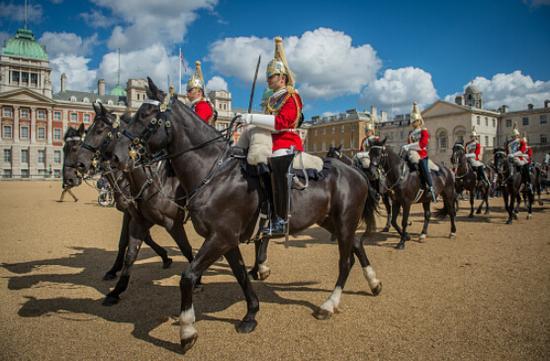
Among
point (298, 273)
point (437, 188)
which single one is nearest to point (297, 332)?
point (298, 273)

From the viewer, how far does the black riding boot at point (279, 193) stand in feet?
13.9

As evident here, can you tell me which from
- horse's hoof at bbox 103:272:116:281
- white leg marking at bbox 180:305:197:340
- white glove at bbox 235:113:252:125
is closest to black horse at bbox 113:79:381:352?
white leg marking at bbox 180:305:197:340

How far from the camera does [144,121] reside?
4.11 meters

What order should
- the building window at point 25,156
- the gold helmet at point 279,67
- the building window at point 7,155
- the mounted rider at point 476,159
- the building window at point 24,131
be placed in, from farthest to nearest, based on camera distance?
the building window at point 24,131 → the building window at point 25,156 → the building window at point 7,155 → the mounted rider at point 476,159 → the gold helmet at point 279,67

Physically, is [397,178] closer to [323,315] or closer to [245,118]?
[323,315]

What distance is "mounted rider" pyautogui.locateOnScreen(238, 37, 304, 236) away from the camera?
424 centimetres

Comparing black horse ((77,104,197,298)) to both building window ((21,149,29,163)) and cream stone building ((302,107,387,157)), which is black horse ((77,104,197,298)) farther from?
building window ((21,149,29,163))

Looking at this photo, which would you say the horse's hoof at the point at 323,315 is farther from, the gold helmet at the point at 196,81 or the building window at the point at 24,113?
the building window at the point at 24,113

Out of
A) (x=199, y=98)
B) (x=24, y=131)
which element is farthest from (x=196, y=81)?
(x=24, y=131)

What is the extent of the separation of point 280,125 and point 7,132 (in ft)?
282

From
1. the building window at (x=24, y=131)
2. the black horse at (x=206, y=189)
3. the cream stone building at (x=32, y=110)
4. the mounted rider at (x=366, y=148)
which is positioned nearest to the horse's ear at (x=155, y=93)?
the black horse at (x=206, y=189)

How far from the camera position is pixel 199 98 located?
22.5ft

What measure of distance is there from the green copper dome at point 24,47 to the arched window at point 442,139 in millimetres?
84483

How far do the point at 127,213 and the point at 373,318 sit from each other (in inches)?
180
